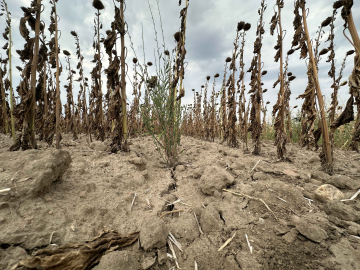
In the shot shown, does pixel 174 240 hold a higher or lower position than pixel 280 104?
lower

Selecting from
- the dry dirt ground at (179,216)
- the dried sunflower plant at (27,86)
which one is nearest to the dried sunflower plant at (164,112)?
the dry dirt ground at (179,216)

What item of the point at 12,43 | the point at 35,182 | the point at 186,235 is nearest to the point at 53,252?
the point at 35,182

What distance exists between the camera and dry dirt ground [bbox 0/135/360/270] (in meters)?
1.08

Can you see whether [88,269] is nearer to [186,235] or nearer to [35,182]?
[186,235]

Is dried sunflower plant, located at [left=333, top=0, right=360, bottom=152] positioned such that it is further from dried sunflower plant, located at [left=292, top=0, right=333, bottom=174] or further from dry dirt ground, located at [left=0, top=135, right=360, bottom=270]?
dry dirt ground, located at [left=0, top=135, right=360, bottom=270]

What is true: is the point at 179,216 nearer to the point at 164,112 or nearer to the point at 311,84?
the point at 164,112

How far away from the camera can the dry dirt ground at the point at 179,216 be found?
1081 millimetres

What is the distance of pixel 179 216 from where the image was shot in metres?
1.53

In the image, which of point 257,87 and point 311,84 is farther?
point 257,87

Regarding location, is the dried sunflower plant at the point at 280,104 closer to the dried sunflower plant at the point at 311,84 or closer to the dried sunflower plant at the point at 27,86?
the dried sunflower plant at the point at 311,84

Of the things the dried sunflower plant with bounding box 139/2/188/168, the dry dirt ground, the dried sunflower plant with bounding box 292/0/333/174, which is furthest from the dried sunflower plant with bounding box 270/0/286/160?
the dried sunflower plant with bounding box 139/2/188/168

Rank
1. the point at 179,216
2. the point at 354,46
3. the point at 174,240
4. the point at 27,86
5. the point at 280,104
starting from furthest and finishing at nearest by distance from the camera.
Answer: the point at 280,104, the point at 27,86, the point at 354,46, the point at 179,216, the point at 174,240

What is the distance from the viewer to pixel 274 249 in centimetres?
114

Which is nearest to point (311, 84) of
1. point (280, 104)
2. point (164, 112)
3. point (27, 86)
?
point (280, 104)
